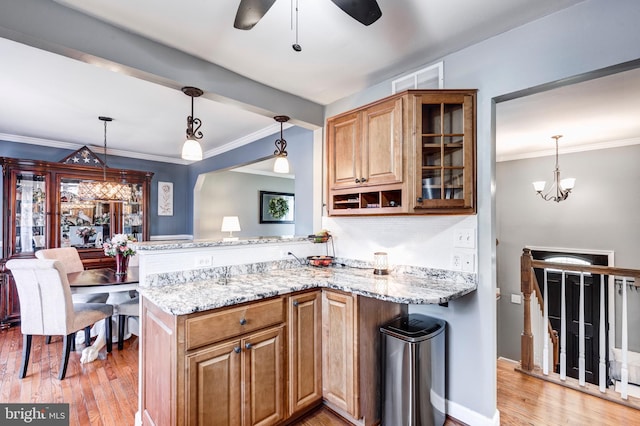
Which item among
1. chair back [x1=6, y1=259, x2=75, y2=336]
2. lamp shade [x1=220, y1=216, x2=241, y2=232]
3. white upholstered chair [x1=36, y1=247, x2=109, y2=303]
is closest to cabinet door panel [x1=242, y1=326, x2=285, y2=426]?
chair back [x1=6, y1=259, x2=75, y2=336]

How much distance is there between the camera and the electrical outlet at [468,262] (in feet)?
6.59

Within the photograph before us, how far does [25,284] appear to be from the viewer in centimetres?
259

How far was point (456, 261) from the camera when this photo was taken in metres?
2.10

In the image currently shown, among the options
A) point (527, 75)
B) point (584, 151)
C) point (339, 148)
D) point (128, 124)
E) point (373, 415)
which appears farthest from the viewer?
point (584, 151)

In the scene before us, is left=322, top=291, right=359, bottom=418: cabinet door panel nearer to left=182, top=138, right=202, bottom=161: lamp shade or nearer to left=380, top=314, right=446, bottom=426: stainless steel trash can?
left=380, top=314, right=446, bottom=426: stainless steel trash can

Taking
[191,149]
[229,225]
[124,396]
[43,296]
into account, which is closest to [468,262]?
[191,149]

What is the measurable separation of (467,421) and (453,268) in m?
1.01

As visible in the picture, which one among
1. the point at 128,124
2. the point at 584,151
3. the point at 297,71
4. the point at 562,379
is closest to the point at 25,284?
the point at 128,124

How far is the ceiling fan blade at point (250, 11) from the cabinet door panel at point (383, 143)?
106 cm

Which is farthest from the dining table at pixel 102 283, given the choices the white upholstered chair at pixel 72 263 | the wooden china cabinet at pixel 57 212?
the wooden china cabinet at pixel 57 212

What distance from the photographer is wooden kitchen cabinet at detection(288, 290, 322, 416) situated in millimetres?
1933

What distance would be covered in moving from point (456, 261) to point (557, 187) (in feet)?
10.8

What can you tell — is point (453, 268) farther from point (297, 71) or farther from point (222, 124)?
point (222, 124)

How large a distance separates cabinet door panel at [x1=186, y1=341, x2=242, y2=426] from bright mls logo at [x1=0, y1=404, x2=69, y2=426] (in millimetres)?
1220
